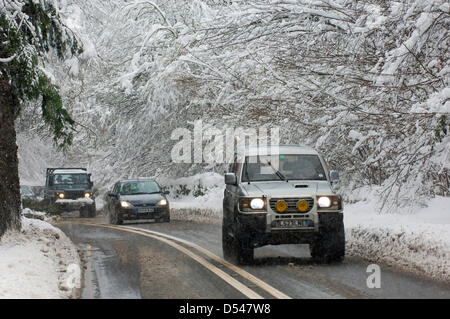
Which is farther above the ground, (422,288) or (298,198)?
(298,198)

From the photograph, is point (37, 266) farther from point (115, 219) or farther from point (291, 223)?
point (115, 219)

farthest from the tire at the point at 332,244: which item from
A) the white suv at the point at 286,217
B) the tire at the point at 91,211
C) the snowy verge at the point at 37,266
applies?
the tire at the point at 91,211

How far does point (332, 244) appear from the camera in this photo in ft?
38.7

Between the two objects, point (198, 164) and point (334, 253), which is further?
point (198, 164)

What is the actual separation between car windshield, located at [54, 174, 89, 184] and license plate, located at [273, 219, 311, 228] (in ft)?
80.0

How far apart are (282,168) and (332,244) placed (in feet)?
5.99

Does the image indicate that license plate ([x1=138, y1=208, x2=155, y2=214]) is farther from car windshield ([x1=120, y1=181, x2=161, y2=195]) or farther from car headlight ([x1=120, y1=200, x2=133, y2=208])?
car windshield ([x1=120, y1=181, x2=161, y2=195])

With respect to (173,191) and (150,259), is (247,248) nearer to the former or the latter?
(150,259)

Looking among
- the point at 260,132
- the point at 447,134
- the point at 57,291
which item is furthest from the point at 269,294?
the point at 260,132

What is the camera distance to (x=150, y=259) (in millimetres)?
12984

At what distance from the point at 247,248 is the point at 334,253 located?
1.44 meters

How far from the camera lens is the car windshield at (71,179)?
3459 centimetres

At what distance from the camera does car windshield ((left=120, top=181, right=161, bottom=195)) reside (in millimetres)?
26000
